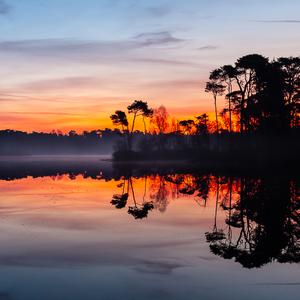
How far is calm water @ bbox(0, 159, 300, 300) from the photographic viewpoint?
10367mm

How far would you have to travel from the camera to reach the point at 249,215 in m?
20.4

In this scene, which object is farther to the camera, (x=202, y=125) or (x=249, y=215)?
(x=202, y=125)

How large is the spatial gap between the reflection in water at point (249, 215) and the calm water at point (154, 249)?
41 mm

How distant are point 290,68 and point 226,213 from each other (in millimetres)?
54405

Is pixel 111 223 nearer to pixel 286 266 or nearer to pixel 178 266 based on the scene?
pixel 178 266

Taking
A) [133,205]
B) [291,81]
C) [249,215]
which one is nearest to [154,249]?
[249,215]

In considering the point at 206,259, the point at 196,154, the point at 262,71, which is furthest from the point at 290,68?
the point at 206,259

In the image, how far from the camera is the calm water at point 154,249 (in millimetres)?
10367

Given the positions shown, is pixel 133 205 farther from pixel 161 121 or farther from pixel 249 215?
pixel 161 121

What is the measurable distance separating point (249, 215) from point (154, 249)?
24.7ft

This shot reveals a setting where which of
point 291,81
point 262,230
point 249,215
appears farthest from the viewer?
point 291,81

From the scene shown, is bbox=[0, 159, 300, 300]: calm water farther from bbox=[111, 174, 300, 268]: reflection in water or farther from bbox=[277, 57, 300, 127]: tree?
bbox=[277, 57, 300, 127]: tree

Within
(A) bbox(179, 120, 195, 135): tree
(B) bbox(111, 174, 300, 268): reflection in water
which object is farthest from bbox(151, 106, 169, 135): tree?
(B) bbox(111, 174, 300, 268): reflection in water

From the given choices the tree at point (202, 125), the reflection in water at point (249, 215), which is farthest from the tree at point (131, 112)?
the reflection in water at point (249, 215)
